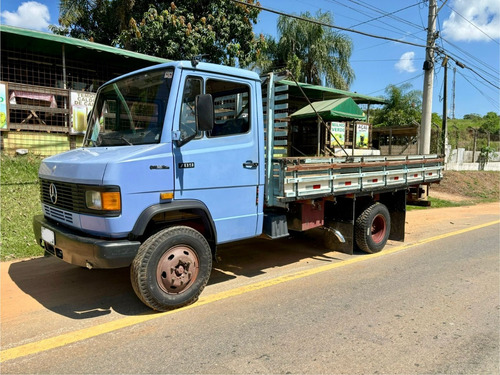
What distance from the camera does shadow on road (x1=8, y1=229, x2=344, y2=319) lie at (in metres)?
4.14

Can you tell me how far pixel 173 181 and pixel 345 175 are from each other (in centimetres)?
284

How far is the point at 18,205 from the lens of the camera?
734 centimetres

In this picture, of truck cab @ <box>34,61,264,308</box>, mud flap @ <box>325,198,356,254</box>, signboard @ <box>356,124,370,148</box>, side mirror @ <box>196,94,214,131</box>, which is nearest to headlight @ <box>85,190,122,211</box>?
truck cab @ <box>34,61,264,308</box>

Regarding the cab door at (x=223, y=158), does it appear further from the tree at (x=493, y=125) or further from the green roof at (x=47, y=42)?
the tree at (x=493, y=125)

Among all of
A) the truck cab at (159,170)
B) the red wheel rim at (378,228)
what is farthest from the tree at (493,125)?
the truck cab at (159,170)

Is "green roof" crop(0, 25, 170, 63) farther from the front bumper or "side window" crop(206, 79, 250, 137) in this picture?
the front bumper

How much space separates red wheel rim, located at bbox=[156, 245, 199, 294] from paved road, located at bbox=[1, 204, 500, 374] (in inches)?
10.9

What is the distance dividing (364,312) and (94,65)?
12371mm

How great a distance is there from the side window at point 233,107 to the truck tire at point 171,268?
54.5 inches

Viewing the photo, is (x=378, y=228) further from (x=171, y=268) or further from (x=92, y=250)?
(x=92, y=250)

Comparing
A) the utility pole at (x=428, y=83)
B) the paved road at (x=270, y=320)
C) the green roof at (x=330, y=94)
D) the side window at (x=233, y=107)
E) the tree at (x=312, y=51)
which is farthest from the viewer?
the tree at (x=312, y=51)

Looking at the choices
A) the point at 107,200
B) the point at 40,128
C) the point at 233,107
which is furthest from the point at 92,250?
the point at 40,128

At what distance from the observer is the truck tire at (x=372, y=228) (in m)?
6.43

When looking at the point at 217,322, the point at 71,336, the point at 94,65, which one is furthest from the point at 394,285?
the point at 94,65
